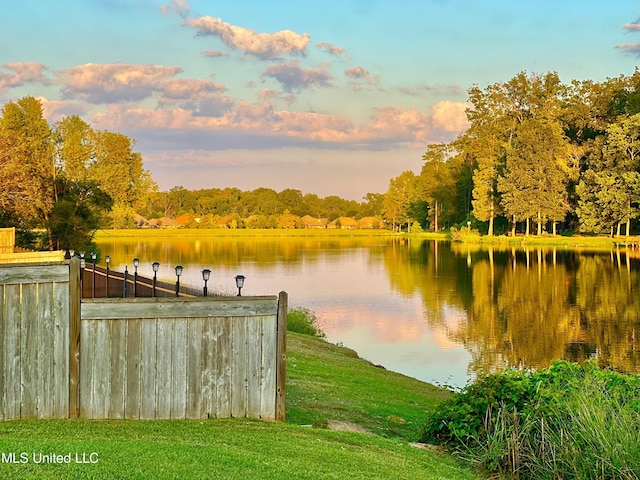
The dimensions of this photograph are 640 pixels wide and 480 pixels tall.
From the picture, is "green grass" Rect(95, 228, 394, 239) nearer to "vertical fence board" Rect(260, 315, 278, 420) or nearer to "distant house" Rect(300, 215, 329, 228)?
"distant house" Rect(300, 215, 329, 228)

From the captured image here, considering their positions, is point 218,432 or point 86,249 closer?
point 218,432

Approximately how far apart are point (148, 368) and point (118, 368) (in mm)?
308

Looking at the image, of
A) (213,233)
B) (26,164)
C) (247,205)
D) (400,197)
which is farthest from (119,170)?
(247,205)

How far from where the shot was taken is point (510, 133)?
93875 mm

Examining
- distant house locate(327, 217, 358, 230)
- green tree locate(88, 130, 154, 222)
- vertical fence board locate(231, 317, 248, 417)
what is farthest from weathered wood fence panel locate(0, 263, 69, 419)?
distant house locate(327, 217, 358, 230)

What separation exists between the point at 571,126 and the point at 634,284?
2084 inches

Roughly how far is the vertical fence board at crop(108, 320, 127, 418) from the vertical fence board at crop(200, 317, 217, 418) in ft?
2.69

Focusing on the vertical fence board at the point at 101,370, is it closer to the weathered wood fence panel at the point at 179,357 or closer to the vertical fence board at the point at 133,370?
the weathered wood fence panel at the point at 179,357

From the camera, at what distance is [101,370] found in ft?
24.7

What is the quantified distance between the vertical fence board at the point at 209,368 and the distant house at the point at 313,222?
161 m

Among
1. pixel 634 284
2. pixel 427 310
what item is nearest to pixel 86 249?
pixel 427 310

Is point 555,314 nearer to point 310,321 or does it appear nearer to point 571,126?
point 310,321

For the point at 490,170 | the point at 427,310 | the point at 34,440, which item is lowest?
the point at 427,310

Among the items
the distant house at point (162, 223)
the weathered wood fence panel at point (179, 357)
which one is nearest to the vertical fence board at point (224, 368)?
the weathered wood fence panel at point (179, 357)
